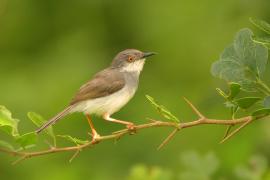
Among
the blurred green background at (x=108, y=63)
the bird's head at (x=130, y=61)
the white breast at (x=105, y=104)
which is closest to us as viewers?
the white breast at (x=105, y=104)

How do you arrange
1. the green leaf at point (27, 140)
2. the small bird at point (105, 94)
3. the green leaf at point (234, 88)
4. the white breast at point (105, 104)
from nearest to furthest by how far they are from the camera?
the green leaf at point (234, 88), the green leaf at point (27, 140), the small bird at point (105, 94), the white breast at point (105, 104)

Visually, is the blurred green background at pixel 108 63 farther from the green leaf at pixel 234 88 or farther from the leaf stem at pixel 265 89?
the green leaf at pixel 234 88

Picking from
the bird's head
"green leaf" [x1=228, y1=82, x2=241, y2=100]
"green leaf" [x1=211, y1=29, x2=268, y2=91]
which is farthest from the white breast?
"green leaf" [x1=228, y1=82, x2=241, y2=100]

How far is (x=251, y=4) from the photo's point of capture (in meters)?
6.36

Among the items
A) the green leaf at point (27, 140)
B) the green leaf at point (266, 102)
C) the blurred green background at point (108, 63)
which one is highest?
the green leaf at point (27, 140)

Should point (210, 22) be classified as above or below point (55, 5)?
below

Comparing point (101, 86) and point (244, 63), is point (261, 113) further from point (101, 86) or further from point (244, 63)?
point (101, 86)

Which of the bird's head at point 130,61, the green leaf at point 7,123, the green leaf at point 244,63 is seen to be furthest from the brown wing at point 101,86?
the green leaf at point 244,63

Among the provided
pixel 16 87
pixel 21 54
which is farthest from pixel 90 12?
pixel 16 87

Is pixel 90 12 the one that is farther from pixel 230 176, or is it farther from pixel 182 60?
pixel 230 176

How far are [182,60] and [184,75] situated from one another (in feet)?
1.32

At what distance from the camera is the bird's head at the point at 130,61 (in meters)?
6.84

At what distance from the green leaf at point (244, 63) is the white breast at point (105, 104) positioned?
2.45m

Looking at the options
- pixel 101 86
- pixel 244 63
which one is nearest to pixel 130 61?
pixel 101 86
